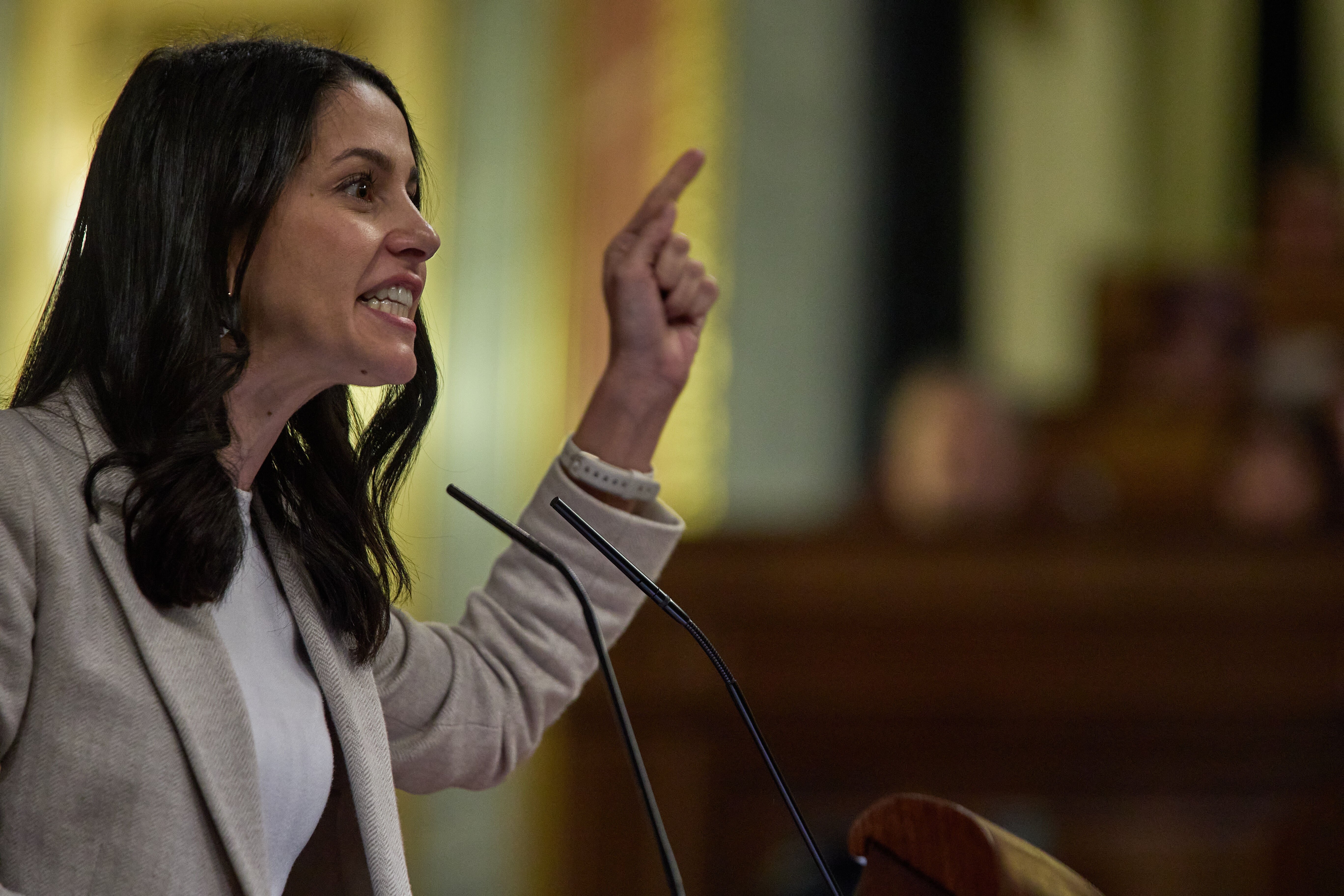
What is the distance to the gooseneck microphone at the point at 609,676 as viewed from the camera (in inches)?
41.0

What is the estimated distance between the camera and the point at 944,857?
1.16 m

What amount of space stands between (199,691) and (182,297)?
0.33 metres

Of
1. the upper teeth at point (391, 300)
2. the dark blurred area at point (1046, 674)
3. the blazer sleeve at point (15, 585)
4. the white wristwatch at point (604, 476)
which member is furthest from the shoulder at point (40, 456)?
the dark blurred area at point (1046, 674)

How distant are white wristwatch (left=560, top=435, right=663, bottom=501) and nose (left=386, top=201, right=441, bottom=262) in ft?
1.10

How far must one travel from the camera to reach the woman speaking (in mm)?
1104

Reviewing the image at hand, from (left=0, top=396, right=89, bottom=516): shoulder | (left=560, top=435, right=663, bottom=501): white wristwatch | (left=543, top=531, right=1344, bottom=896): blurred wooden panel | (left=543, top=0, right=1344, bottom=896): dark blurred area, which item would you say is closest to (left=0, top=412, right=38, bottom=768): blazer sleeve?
(left=0, top=396, right=89, bottom=516): shoulder

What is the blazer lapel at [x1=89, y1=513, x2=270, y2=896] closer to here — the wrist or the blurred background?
the wrist

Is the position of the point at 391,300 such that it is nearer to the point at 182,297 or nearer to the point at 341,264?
the point at 341,264

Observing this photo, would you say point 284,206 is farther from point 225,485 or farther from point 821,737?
point 821,737

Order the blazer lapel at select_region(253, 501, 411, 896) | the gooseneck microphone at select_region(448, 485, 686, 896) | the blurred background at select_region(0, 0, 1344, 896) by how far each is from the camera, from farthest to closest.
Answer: the blurred background at select_region(0, 0, 1344, 896)
the blazer lapel at select_region(253, 501, 411, 896)
the gooseneck microphone at select_region(448, 485, 686, 896)

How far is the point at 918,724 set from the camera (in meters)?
3.46

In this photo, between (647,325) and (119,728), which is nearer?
(119,728)

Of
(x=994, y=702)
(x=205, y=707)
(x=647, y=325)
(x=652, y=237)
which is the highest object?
(x=652, y=237)

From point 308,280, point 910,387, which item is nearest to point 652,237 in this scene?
point 308,280
